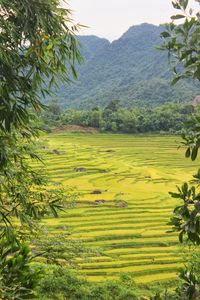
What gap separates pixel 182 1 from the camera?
2.81m

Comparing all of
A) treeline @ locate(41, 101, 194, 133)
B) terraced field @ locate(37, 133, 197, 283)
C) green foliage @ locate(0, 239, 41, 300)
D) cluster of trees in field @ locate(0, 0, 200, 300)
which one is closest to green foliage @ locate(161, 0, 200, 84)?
cluster of trees in field @ locate(0, 0, 200, 300)

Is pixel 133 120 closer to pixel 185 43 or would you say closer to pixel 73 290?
pixel 73 290

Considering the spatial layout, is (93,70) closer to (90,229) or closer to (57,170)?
(57,170)

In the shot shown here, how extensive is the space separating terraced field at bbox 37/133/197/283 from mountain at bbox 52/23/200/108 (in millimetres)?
44144

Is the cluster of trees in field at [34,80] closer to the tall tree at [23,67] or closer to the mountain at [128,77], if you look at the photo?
Result: the tall tree at [23,67]

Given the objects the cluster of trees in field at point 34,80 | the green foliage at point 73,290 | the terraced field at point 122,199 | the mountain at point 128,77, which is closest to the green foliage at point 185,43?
the cluster of trees in field at point 34,80

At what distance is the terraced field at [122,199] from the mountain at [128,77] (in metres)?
44.1

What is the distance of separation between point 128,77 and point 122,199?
112 meters

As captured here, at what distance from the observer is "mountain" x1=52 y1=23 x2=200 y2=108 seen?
10131 cm

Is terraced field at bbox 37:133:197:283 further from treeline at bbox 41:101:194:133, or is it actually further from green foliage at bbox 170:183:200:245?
green foliage at bbox 170:183:200:245

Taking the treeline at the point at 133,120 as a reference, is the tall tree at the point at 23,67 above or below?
above

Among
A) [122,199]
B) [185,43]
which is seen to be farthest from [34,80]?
[122,199]

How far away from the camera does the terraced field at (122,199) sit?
20172 millimetres

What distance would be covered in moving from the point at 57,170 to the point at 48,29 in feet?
114
